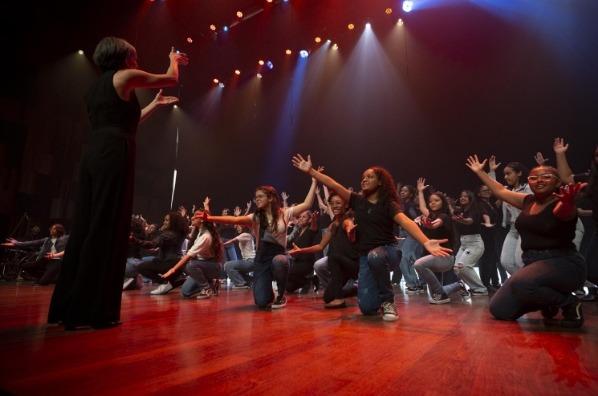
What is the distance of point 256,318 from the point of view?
2834 millimetres

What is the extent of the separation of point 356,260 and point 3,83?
317 inches

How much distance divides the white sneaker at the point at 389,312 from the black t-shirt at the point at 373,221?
0.49m

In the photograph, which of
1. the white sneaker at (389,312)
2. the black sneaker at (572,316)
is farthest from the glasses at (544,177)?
the white sneaker at (389,312)

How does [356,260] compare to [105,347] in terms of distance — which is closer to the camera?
[105,347]

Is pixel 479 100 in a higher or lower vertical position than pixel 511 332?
higher

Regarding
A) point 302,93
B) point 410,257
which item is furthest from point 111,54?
point 302,93

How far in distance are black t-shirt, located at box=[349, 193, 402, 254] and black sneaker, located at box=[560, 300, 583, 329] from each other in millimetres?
1289

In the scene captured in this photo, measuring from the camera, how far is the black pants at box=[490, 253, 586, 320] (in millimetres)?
2627

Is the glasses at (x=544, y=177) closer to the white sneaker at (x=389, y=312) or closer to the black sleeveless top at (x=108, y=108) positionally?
the white sneaker at (x=389, y=312)

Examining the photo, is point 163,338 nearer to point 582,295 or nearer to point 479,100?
point 582,295

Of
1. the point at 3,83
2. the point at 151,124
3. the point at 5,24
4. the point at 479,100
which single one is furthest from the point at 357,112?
the point at 3,83

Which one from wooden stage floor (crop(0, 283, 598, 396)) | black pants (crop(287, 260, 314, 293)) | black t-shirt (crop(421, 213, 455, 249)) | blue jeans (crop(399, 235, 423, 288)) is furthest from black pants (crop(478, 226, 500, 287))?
wooden stage floor (crop(0, 283, 598, 396))

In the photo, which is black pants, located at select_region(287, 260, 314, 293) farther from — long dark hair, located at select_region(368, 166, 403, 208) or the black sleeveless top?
the black sleeveless top

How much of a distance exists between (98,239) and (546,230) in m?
2.85
